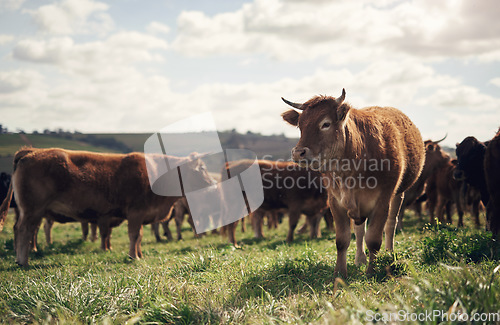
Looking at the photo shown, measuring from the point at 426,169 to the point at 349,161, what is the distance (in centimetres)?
812

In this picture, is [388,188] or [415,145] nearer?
[388,188]

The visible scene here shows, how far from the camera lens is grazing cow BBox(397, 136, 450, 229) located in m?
11.2

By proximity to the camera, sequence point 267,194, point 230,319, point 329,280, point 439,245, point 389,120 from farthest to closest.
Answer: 1. point 267,194
2. point 389,120
3. point 439,245
4. point 329,280
5. point 230,319

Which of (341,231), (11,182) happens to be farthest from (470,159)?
(11,182)

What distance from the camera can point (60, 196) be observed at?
8711mm

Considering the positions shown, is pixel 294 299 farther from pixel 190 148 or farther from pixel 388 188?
pixel 190 148

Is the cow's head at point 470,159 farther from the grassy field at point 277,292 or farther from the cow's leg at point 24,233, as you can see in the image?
the cow's leg at point 24,233

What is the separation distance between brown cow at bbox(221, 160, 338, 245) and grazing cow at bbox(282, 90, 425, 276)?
20.7ft

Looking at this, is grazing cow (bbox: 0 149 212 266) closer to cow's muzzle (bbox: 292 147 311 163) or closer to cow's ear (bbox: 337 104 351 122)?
cow's muzzle (bbox: 292 147 311 163)

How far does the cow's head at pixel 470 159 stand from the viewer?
936cm

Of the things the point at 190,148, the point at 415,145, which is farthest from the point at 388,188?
the point at 190,148

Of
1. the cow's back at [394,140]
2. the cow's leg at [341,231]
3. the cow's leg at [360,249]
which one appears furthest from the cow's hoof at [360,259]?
the cow's back at [394,140]

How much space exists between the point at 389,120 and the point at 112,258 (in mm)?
6814

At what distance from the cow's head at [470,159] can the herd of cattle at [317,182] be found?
0.07ft
